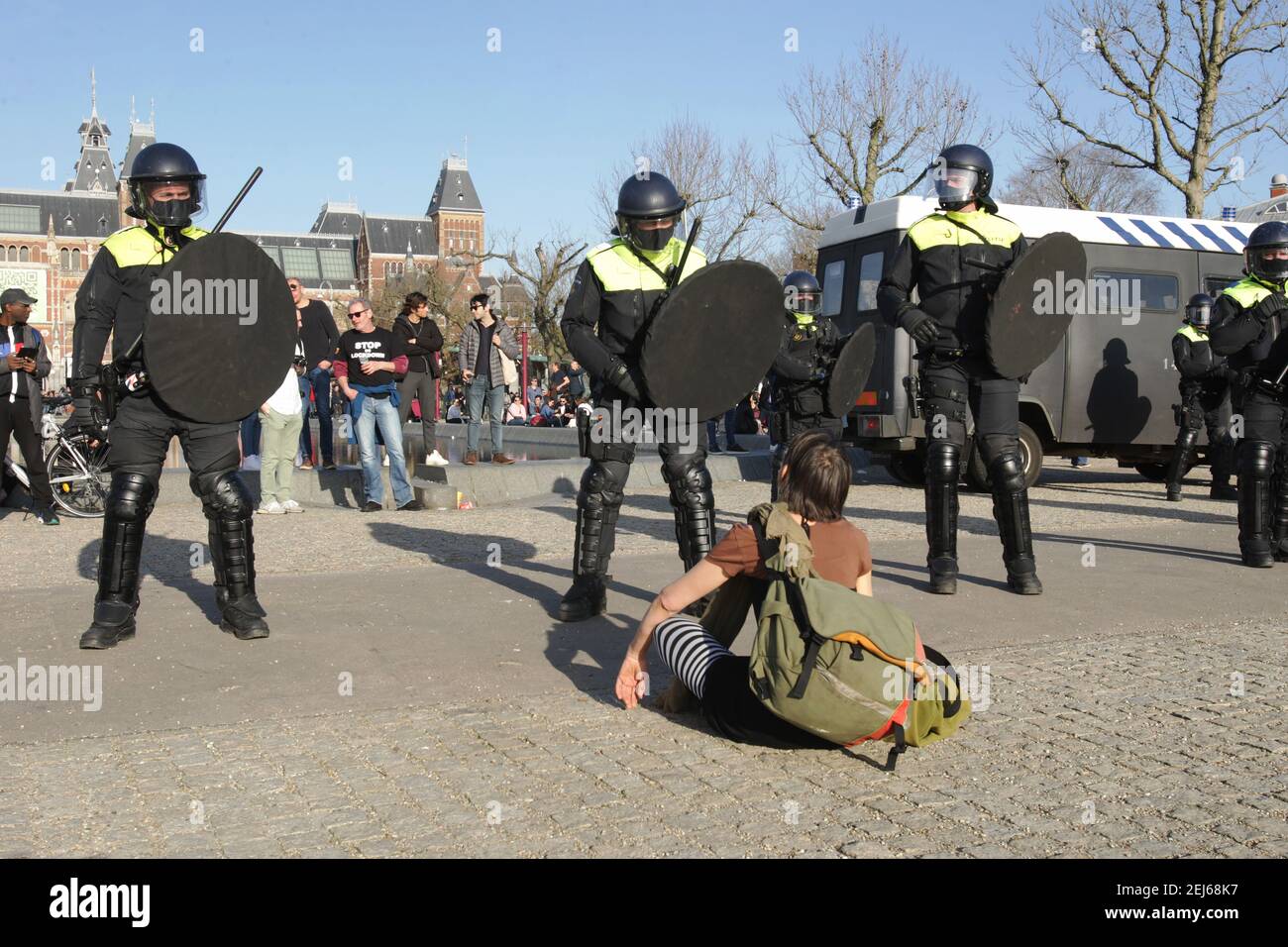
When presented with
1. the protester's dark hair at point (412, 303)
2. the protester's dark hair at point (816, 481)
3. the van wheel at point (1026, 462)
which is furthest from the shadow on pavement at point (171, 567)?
the van wheel at point (1026, 462)

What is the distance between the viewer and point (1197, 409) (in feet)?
40.9

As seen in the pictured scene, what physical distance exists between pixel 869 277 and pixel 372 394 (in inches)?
207

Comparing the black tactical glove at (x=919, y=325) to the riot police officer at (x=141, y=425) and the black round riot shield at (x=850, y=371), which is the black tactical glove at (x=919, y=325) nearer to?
the black round riot shield at (x=850, y=371)

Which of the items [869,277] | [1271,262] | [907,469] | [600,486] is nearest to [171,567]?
[600,486]

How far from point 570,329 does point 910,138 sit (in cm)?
2573

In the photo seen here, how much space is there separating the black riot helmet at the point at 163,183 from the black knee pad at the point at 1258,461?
580 cm

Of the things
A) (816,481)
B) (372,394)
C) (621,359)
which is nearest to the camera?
(816,481)

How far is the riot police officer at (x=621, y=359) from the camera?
215 inches

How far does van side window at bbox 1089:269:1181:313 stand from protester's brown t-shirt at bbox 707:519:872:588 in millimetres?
10127

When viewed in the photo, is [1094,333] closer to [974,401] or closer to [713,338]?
[974,401]

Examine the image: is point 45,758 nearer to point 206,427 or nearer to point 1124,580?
point 206,427

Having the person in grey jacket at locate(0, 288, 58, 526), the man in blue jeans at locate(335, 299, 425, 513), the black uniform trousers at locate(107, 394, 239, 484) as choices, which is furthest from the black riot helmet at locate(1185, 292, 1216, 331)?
the person in grey jacket at locate(0, 288, 58, 526)

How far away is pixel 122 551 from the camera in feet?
17.3
